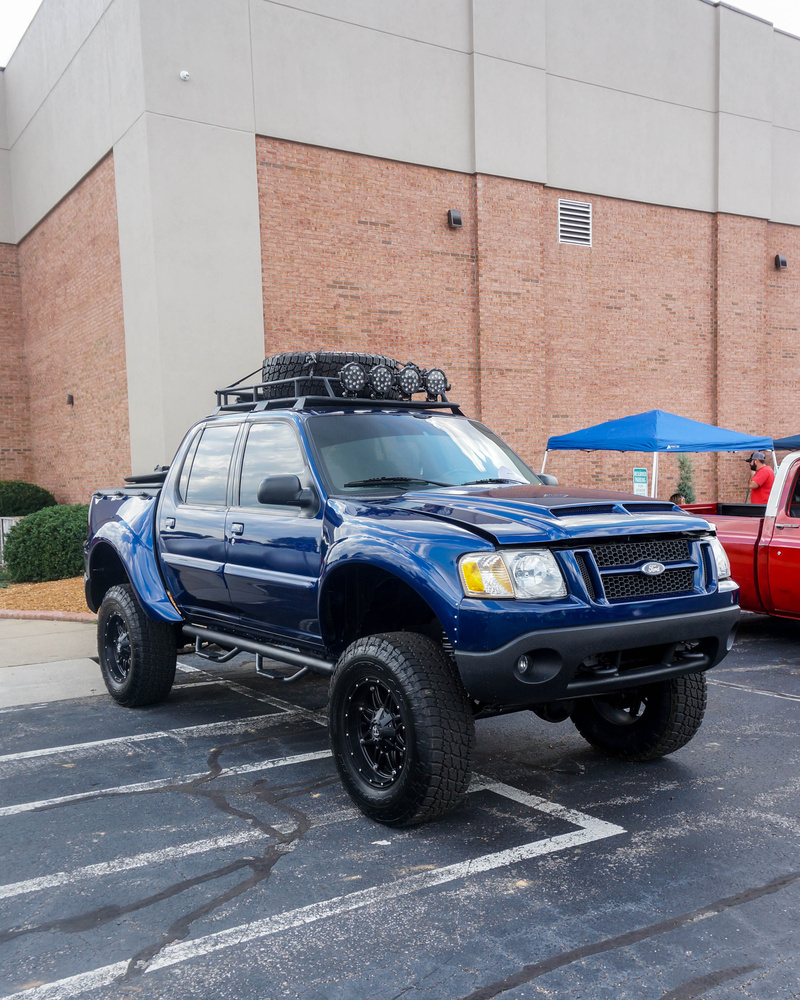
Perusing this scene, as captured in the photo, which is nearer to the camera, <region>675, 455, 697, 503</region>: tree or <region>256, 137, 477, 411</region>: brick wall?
<region>256, 137, 477, 411</region>: brick wall

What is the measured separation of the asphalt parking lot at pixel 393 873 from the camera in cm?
301

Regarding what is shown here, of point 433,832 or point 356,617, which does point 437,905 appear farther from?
point 356,617

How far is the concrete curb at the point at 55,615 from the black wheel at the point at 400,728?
7254 mm

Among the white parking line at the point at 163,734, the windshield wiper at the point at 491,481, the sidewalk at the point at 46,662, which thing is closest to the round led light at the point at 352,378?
the windshield wiper at the point at 491,481

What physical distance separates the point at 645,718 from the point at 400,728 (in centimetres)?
164

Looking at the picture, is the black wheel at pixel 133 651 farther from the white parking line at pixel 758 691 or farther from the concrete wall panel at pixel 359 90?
the concrete wall panel at pixel 359 90

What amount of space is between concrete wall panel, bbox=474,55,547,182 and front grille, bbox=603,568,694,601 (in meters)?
13.4

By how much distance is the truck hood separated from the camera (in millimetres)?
4055

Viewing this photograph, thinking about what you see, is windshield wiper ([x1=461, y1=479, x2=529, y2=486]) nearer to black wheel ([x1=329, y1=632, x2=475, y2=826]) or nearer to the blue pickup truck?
the blue pickup truck

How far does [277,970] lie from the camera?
3.04 metres

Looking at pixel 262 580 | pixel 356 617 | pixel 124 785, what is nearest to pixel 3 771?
pixel 124 785

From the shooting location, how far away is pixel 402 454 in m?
5.32

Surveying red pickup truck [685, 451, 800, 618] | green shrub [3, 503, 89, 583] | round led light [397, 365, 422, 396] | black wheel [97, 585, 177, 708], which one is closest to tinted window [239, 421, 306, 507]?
round led light [397, 365, 422, 396]

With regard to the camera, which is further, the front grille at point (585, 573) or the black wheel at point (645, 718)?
the black wheel at point (645, 718)
